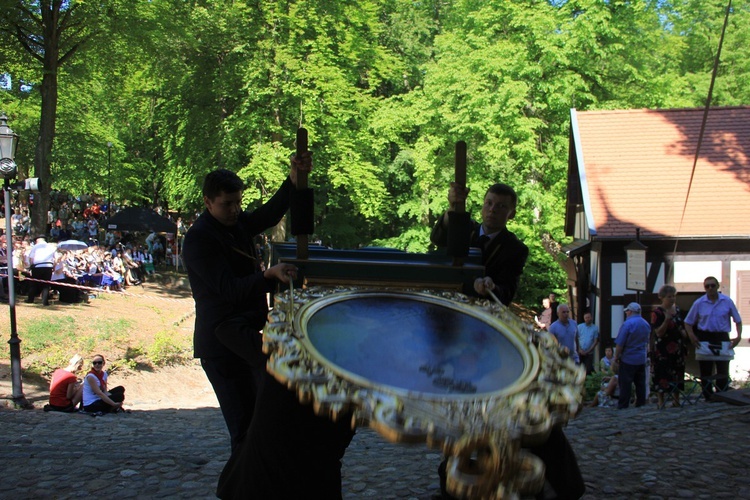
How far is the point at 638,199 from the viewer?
19.0 m

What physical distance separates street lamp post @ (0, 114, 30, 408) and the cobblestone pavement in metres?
2.22

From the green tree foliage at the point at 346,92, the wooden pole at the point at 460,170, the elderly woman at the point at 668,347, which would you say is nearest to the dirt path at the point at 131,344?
the green tree foliage at the point at 346,92

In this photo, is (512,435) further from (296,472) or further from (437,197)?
(437,197)

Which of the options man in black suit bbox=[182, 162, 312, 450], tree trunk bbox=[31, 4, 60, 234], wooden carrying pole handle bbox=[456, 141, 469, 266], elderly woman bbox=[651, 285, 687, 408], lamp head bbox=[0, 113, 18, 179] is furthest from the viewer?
tree trunk bbox=[31, 4, 60, 234]

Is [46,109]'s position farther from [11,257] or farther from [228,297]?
[228,297]

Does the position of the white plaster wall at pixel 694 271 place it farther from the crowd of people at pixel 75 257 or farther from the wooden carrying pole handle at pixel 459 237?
the wooden carrying pole handle at pixel 459 237

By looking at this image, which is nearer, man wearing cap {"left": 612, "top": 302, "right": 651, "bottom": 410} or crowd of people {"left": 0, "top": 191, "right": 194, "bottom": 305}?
man wearing cap {"left": 612, "top": 302, "right": 651, "bottom": 410}

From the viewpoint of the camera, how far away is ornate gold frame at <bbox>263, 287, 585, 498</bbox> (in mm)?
2613

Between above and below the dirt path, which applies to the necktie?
above

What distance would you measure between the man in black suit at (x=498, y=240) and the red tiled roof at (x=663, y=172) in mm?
14063

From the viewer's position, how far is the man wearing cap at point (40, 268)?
60.5ft

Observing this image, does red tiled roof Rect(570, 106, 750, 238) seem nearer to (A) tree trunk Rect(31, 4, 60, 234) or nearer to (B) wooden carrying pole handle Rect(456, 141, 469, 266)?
(A) tree trunk Rect(31, 4, 60, 234)

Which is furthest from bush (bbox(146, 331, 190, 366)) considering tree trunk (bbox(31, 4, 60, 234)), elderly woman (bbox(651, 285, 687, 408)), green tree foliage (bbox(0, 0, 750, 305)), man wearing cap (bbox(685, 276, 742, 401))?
man wearing cap (bbox(685, 276, 742, 401))

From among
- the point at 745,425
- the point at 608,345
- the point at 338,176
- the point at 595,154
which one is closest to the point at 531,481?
the point at 745,425
